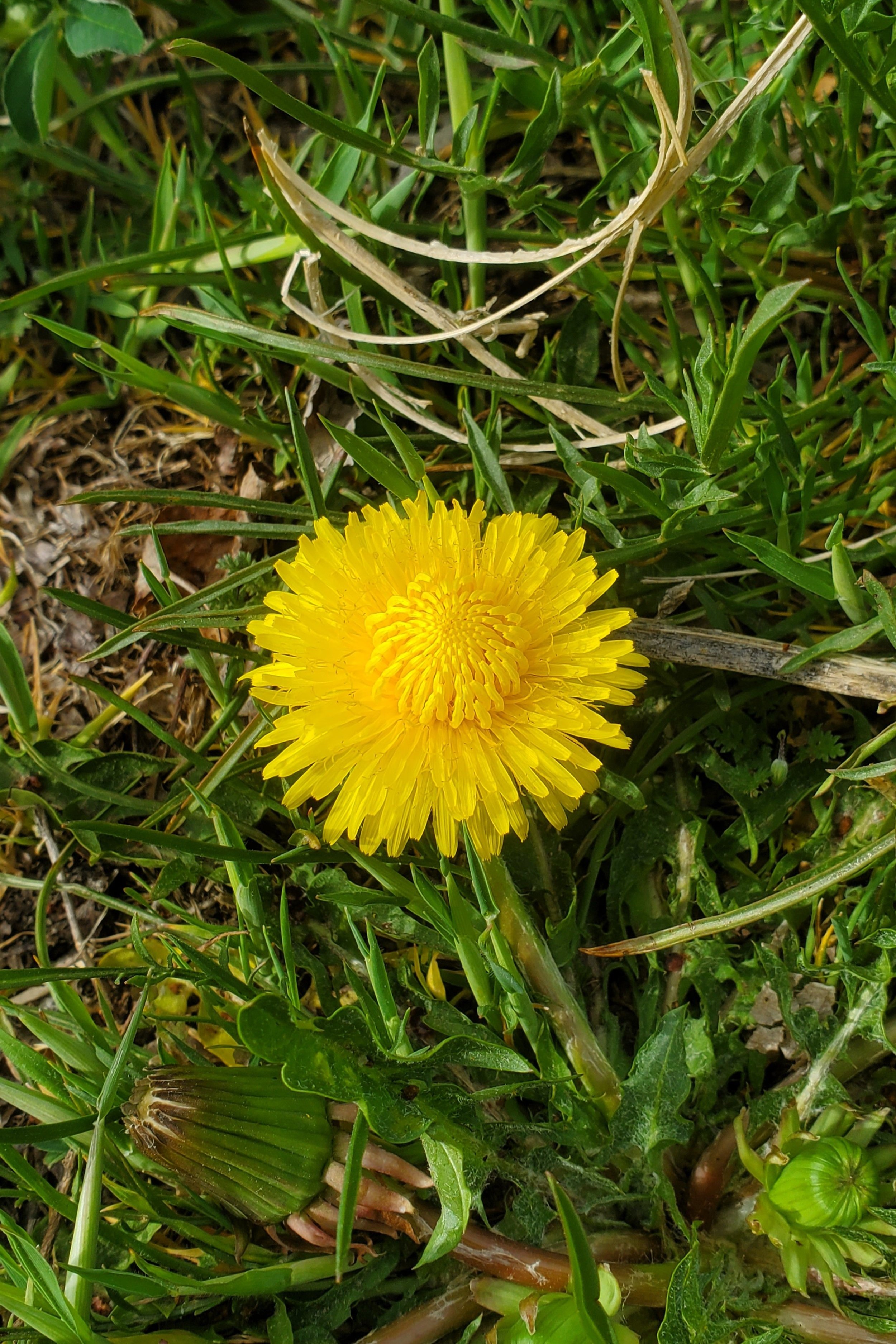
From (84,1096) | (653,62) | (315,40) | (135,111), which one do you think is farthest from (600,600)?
(135,111)

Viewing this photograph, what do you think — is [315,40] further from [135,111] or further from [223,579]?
[223,579]

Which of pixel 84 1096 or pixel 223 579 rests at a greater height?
pixel 223 579

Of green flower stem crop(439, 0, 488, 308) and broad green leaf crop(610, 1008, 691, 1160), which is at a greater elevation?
green flower stem crop(439, 0, 488, 308)

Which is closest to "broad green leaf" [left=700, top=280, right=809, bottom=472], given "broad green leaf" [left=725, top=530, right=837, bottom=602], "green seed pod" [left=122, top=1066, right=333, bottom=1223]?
"broad green leaf" [left=725, top=530, right=837, bottom=602]

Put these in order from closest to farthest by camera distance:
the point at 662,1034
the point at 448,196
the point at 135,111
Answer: the point at 662,1034, the point at 448,196, the point at 135,111

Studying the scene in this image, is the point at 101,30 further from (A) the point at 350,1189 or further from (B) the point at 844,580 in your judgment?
(A) the point at 350,1189

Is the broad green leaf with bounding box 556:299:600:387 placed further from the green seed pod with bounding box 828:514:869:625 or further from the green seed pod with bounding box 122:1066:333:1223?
the green seed pod with bounding box 122:1066:333:1223
